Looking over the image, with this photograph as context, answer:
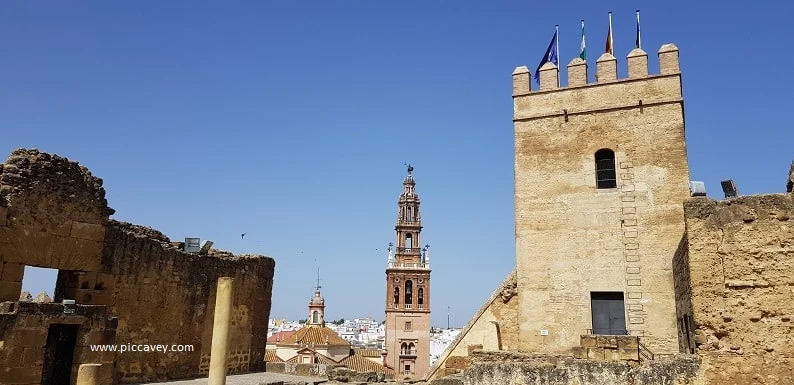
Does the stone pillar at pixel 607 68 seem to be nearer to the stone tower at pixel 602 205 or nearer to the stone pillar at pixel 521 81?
the stone tower at pixel 602 205

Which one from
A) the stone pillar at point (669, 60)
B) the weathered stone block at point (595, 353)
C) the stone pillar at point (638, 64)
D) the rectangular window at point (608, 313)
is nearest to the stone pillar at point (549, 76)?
the stone pillar at point (638, 64)

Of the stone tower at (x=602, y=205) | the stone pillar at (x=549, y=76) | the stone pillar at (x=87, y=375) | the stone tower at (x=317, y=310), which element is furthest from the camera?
the stone tower at (x=317, y=310)

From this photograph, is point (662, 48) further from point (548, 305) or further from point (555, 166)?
point (548, 305)

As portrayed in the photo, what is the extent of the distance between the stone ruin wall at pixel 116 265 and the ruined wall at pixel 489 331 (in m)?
5.29

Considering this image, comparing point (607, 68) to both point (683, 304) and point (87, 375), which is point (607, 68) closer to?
point (683, 304)

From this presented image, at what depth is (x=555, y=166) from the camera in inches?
571

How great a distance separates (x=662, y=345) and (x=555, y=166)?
4.77 meters

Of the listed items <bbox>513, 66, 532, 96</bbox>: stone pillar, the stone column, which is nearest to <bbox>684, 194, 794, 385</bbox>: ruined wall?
the stone column

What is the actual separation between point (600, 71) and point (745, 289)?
27.1ft

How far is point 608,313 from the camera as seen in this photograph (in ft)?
44.2

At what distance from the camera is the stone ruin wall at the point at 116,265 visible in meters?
9.88

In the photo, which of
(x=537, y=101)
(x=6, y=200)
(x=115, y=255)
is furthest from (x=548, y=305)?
(x=6, y=200)

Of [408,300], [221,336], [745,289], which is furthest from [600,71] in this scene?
[408,300]

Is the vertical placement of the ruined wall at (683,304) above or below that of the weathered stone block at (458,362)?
above
